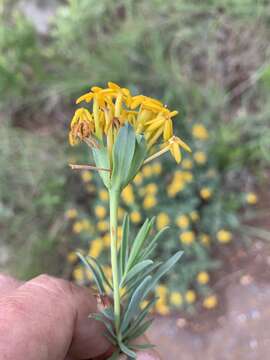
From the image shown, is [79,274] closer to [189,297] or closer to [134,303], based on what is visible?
[189,297]

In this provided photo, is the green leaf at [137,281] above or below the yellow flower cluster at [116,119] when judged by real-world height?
below

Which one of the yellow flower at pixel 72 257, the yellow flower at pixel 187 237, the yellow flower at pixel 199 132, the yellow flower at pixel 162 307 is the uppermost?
the yellow flower at pixel 199 132

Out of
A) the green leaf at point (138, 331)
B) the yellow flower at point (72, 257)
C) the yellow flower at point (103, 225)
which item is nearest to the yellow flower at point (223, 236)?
the yellow flower at point (103, 225)

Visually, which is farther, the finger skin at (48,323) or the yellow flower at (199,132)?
the yellow flower at (199,132)

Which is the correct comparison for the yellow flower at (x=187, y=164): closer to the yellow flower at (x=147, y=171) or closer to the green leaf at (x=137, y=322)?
the yellow flower at (x=147, y=171)

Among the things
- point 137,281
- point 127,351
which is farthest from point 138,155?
point 127,351

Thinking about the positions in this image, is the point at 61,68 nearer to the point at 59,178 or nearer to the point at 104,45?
the point at 104,45

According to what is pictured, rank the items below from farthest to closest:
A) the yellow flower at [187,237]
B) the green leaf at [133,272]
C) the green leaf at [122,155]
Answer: the yellow flower at [187,237], the green leaf at [133,272], the green leaf at [122,155]
